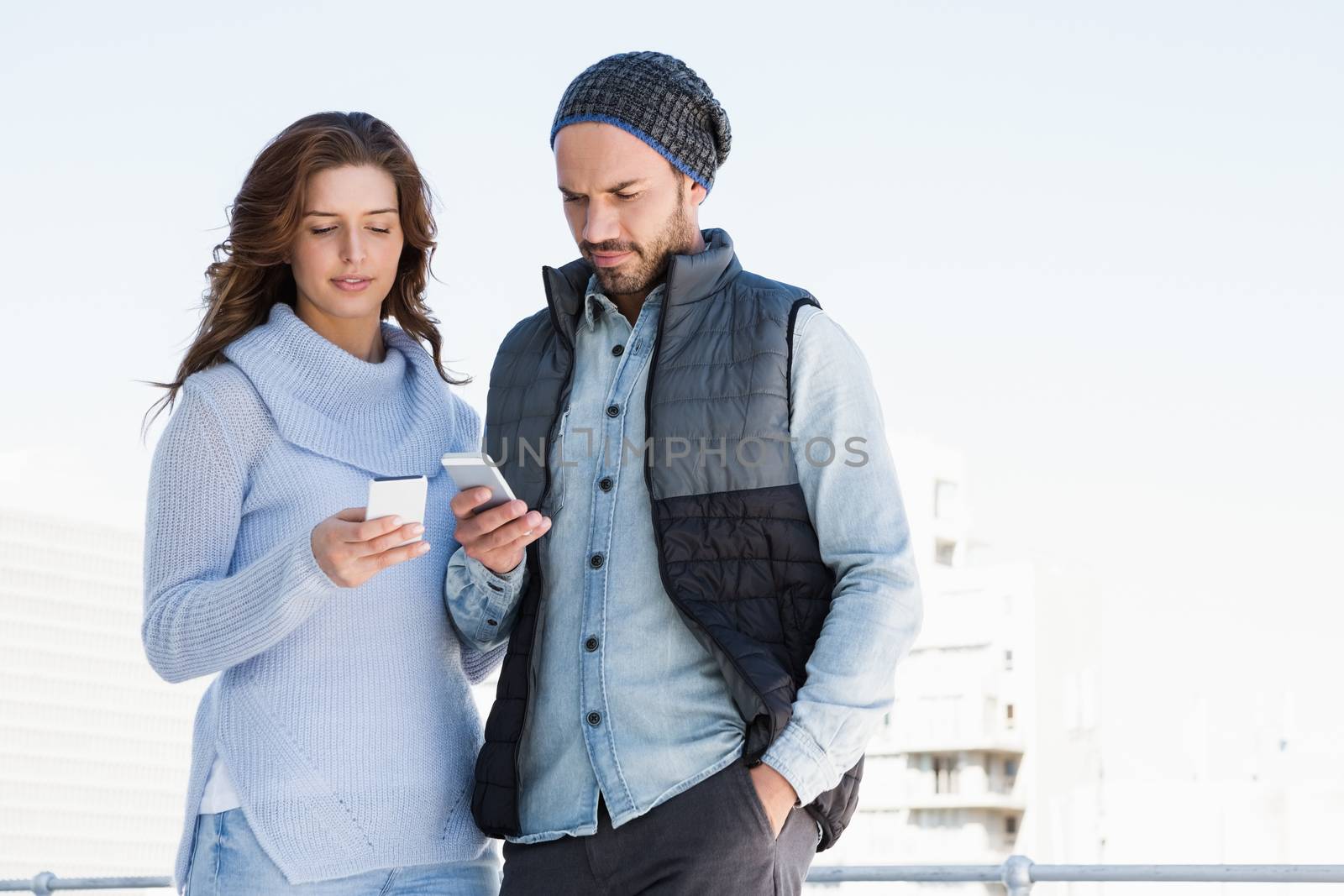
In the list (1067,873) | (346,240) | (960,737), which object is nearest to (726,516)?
(346,240)

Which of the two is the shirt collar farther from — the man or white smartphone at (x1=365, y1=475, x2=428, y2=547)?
white smartphone at (x1=365, y1=475, x2=428, y2=547)

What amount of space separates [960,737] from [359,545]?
5198cm

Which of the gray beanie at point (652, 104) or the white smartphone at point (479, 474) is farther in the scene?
the gray beanie at point (652, 104)

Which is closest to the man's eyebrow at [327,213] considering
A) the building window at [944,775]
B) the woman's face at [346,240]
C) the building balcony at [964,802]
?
the woman's face at [346,240]

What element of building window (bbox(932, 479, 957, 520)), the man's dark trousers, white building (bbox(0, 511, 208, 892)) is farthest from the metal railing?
white building (bbox(0, 511, 208, 892))

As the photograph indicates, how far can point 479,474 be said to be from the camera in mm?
1996

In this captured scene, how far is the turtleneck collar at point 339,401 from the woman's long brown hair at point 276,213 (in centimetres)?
6

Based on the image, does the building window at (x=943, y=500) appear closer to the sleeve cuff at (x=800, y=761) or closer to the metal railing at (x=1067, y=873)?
the metal railing at (x=1067, y=873)

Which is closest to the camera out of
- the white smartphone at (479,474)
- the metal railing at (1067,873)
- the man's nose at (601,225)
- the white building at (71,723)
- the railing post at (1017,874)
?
the white smartphone at (479,474)

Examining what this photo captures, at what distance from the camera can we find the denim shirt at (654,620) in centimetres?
207

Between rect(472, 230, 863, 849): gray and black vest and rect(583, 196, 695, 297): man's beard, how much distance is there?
0.06 meters

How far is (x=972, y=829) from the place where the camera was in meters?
51.2

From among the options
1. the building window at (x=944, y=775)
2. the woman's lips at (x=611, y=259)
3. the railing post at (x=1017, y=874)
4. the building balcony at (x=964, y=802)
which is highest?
the woman's lips at (x=611, y=259)

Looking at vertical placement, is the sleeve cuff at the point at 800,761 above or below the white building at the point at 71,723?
above
